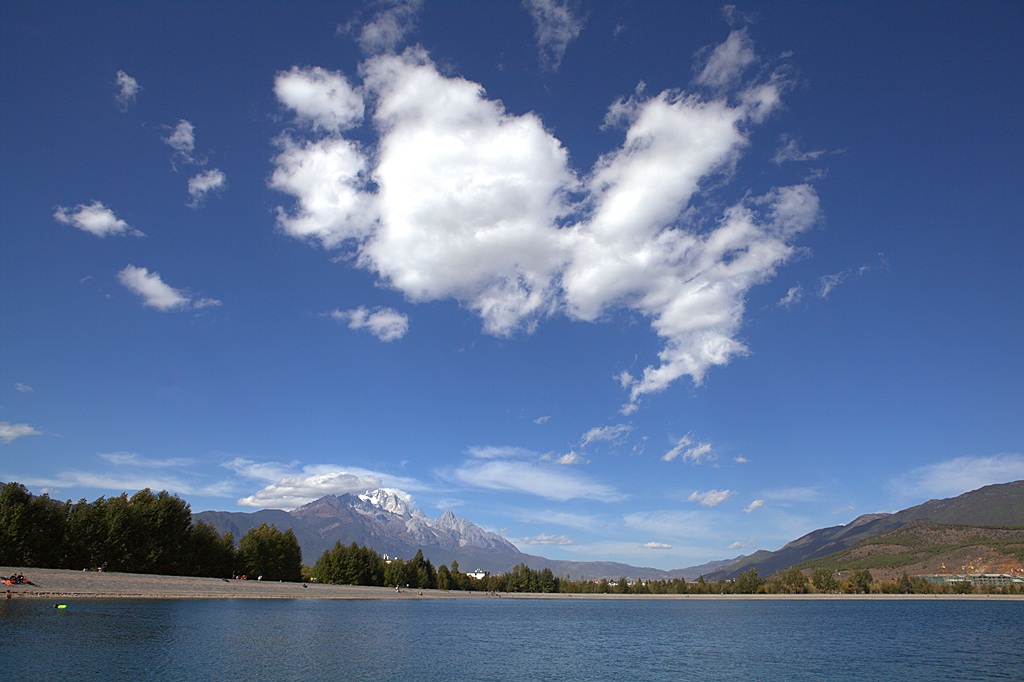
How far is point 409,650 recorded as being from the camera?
188ft

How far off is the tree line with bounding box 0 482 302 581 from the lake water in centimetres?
3132

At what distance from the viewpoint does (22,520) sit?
98.5m

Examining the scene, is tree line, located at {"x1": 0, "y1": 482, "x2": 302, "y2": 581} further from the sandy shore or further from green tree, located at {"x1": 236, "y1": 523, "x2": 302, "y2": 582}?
the sandy shore

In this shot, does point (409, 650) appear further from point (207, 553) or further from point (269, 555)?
point (269, 555)

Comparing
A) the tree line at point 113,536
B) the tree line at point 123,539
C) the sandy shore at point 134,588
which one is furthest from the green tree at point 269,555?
the sandy shore at point 134,588

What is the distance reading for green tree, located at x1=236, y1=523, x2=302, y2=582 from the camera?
14612 cm

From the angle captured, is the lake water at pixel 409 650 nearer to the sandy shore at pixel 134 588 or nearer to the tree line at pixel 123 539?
the sandy shore at pixel 134 588

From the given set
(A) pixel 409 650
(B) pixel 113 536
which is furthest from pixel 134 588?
(A) pixel 409 650

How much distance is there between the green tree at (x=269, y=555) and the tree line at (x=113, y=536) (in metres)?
3.78

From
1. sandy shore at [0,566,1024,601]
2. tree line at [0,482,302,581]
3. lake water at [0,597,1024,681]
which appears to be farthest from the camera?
tree line at [0,482,302,581]

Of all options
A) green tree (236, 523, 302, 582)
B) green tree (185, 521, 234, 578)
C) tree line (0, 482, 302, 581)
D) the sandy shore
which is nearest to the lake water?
the sandy shore

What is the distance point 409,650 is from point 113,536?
79974 mm

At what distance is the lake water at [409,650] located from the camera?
4100 cm

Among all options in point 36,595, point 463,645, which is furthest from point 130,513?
point 463,645
